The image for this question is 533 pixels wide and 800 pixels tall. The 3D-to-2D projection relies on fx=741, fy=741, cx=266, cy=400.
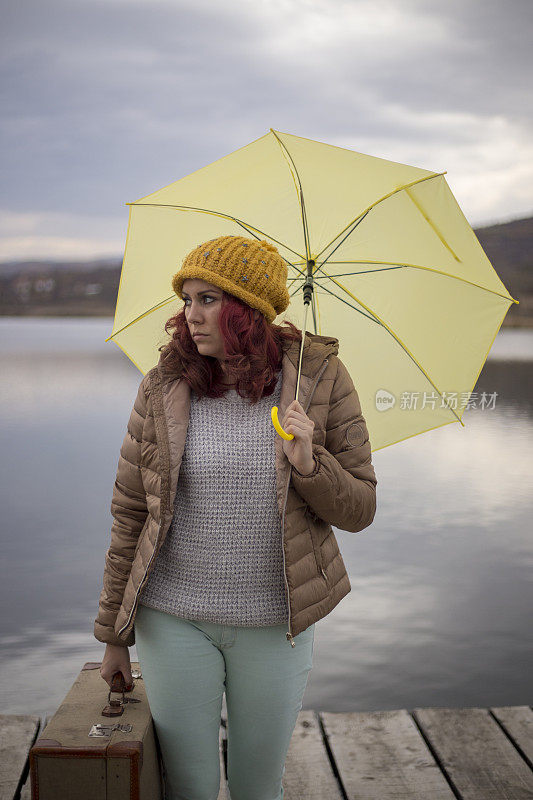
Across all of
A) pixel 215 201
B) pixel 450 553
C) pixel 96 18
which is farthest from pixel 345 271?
pixel 96 18

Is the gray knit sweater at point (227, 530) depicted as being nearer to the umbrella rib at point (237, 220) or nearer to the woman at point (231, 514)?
the woman at point (231, 514)

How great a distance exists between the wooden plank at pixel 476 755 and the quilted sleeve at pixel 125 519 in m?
1.38

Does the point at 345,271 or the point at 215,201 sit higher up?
the point at 215,201

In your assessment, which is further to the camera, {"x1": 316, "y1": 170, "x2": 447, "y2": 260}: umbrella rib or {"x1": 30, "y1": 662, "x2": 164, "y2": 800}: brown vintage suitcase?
{"x1": 316, "y1": 170, "x2": 447, "y2": 260}: umbrella rib

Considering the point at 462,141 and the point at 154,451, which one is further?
the point at 462,141

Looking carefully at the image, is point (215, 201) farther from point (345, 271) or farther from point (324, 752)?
point (324, 752)

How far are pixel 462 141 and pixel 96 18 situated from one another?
18.0 meters

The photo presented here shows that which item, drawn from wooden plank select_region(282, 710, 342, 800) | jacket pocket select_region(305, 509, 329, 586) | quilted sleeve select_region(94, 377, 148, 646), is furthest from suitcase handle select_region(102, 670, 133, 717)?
wooden plank select_region(282, 710, 342, 800)

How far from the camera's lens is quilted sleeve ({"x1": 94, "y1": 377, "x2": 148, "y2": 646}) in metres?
1.76

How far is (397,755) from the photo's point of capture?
2.60 meters

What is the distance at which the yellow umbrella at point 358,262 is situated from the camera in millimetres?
1819

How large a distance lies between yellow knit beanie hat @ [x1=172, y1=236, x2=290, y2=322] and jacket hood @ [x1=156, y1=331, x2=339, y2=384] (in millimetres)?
105

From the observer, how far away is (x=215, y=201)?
1936 mm

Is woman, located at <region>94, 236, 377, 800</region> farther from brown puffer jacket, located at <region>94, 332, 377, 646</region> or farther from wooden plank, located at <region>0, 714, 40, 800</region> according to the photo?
wooden plank, located at <region>0, 714, 40, 800</region>
